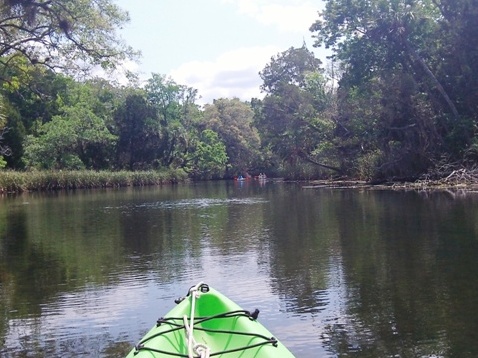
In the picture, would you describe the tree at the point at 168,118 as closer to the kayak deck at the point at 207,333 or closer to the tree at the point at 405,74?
the tree at the point at 405,74

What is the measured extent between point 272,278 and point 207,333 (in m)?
4.99

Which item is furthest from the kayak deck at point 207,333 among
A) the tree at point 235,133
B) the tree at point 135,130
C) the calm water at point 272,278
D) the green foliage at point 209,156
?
the tree at point 235,133

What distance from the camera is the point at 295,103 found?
52.4m

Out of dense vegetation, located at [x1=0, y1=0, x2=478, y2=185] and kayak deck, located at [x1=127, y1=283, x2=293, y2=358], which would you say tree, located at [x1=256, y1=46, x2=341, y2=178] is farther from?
kayak deck, located at [x1=127, y1=283, x2=293, y2=358]

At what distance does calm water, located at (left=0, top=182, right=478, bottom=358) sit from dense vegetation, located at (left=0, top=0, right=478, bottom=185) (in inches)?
293

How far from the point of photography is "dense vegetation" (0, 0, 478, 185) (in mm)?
23656

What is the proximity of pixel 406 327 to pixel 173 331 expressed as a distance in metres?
3.16

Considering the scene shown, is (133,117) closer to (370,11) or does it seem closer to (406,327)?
(370,11)

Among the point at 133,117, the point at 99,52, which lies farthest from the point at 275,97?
the point at 99,52

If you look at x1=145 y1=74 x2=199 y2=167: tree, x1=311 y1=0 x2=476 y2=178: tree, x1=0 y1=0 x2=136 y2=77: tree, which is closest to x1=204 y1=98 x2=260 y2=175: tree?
x1=145 y1=74 x2=199 y2=167: tree

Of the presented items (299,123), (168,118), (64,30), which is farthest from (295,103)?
(64,30)

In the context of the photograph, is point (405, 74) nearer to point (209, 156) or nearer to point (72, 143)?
point (72, 143)

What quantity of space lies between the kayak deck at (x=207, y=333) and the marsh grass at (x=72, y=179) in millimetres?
37770

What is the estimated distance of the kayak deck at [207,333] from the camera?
4922 millimetres
